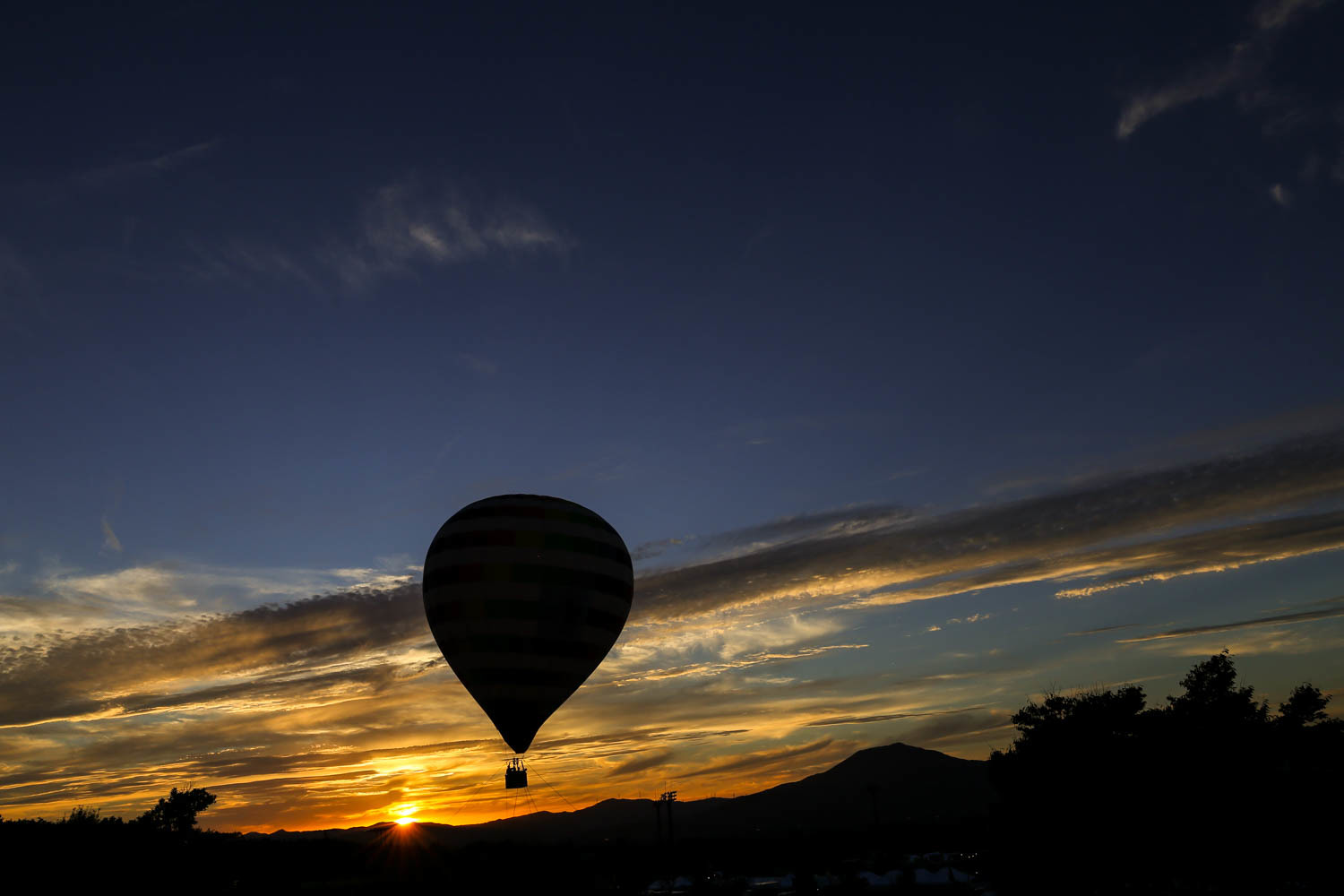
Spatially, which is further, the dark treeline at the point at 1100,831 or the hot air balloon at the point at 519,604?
the dark treeline at the point at 1100,831

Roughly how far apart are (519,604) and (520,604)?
0.15 ft

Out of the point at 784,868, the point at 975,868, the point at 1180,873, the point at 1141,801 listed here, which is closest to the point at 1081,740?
the point at 1141,801

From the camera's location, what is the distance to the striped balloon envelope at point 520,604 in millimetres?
37906

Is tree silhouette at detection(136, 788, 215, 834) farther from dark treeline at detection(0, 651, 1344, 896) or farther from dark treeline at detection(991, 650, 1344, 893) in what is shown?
dark treeline at detection(991, 650, 1344, 893)

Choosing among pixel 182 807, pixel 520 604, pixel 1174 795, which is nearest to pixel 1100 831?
pixel 1174 795

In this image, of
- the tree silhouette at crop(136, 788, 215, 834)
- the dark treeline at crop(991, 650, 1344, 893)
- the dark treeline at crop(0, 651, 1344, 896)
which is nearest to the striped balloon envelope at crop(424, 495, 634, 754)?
the dark treeline at crop(0, 651, 1344, 896)

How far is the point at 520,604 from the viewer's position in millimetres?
38062

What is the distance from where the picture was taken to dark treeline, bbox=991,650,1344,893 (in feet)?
146

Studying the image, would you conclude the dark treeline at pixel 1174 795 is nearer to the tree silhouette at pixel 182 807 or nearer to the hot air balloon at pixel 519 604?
the hot air balloon at pixel 519 604

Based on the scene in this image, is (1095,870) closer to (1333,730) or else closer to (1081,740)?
(1081,740)

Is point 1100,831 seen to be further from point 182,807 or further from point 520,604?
point 182,807

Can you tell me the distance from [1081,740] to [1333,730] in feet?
55.0

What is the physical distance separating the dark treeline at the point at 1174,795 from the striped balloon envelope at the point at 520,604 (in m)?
30.2

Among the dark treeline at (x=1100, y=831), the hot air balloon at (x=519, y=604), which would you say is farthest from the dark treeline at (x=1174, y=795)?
the hot air balloon at (x=519, y=604)
